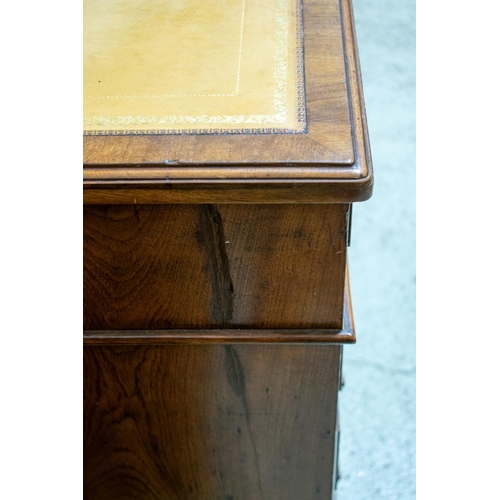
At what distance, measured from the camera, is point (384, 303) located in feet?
4.70

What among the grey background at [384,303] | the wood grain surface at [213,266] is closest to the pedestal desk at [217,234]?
the wood grain surface at [213,266]

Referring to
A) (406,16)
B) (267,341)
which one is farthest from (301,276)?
(406,16)

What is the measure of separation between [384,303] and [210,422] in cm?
67

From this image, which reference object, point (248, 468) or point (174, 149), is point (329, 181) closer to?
point (174, 149)

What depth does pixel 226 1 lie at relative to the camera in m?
0.86

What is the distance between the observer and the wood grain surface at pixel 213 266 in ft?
2.12

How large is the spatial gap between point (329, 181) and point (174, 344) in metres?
0.27

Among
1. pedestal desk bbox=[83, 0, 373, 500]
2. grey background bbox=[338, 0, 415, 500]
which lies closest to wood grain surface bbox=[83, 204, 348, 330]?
pedestal desk bbox=[83, 0, 373, 500]

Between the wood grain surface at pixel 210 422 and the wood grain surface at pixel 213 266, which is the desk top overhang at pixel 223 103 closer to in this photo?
the wood grain surface at pixel 213 266

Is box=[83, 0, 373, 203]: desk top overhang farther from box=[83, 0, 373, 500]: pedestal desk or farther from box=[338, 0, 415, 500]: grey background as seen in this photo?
box=[338, 0, 415, 500]: grey background

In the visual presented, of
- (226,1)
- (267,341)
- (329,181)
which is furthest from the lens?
(226,1)

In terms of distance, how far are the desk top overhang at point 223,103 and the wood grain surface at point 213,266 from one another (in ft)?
0.11

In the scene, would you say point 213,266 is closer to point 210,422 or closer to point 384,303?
point 210,422
